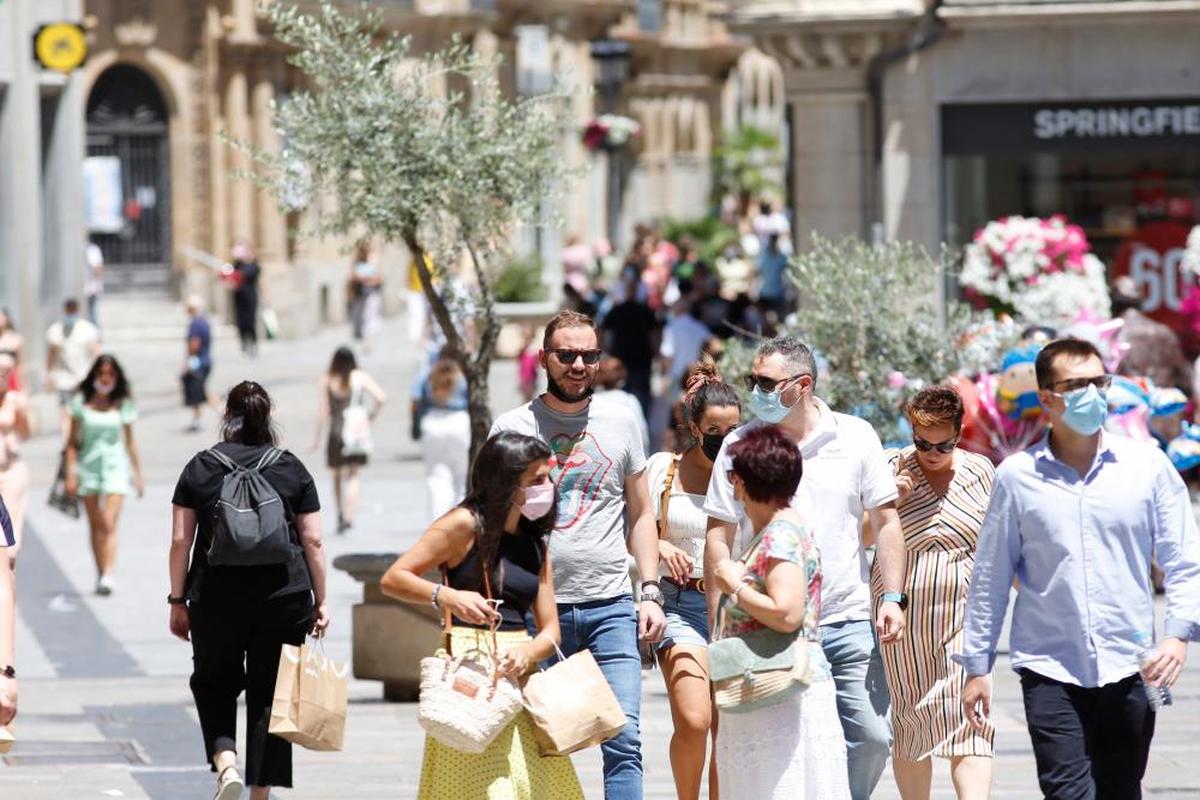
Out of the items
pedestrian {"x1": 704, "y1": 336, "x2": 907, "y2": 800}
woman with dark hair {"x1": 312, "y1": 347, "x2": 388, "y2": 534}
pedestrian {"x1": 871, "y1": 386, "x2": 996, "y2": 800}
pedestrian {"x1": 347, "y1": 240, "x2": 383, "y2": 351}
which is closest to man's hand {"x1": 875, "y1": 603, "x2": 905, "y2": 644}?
pedestrian {"x1": 704, "y1": 336, "x2": 907, "y2": 800}

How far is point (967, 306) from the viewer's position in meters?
13.3

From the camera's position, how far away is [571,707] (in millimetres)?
6785

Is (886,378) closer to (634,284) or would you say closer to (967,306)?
(967,306)

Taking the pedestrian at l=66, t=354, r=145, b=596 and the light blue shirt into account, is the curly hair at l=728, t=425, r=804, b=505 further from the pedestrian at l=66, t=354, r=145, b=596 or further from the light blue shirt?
the pedestrian at l=66, t=354, r=145, b=596

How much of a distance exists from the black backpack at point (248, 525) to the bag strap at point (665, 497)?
49.4 inches

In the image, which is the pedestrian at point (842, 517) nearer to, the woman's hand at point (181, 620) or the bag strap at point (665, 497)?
the bag strap at point (665, 497)

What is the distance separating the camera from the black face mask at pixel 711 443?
8.34 meters

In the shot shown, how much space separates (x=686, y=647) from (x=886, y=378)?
4864 mm

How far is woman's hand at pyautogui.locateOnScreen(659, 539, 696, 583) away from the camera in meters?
8.15

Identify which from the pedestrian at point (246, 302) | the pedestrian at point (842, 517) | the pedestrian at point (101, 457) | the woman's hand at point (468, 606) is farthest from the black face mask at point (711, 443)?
the pedestrian at point (246, 302)

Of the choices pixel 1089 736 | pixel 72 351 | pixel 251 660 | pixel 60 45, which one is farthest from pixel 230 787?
pixel 60 45

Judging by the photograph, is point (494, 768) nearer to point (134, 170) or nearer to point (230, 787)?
point (230, 787)

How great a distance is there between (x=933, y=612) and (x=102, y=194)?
3151 centimetres

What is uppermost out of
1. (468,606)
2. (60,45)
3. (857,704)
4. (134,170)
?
(60,45)
